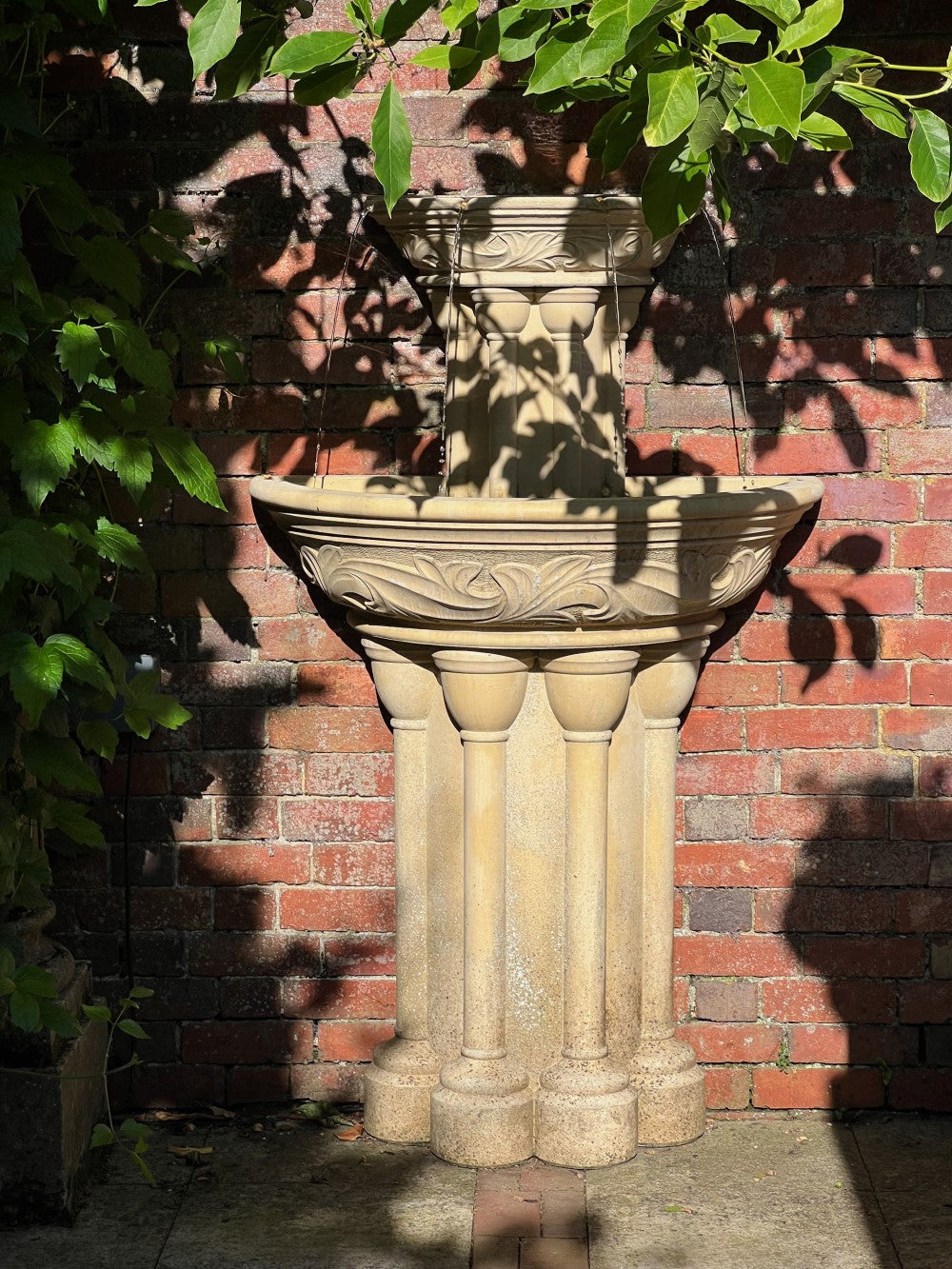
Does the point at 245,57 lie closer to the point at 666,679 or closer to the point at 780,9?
the point at 780,9

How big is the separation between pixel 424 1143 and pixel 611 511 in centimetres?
150

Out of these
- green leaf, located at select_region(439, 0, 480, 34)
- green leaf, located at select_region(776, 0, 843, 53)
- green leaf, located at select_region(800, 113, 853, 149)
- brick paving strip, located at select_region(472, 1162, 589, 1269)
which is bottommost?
brick paving strip, located at select_region(472, 1162, 589, 1269)

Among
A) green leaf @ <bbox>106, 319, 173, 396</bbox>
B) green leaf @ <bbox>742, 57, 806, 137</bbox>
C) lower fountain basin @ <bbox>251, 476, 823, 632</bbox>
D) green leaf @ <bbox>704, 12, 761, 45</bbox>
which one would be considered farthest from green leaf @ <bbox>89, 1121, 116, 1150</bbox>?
green leaf @ <bbox>742, 57, 806, 137</bbox>

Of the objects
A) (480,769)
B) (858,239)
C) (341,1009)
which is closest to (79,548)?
(480,769)

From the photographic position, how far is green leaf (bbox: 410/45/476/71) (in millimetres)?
2461

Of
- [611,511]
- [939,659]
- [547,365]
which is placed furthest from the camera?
[939,659]

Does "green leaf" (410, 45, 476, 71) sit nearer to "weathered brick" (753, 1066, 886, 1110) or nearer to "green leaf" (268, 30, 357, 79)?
"green leaf" (268, 30, 357, 79)

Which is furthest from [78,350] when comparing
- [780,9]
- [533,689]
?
[780,9]

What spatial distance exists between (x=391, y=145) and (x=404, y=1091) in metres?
2.14

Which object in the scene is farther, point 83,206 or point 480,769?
point 480,769

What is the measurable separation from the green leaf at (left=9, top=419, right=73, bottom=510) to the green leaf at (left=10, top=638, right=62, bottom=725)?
277 mm

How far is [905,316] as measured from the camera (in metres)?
3.66

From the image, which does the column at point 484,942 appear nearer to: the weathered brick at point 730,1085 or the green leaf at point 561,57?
the weathered brick at point 730,1085

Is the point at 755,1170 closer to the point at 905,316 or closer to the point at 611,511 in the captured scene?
the point at 611,511
